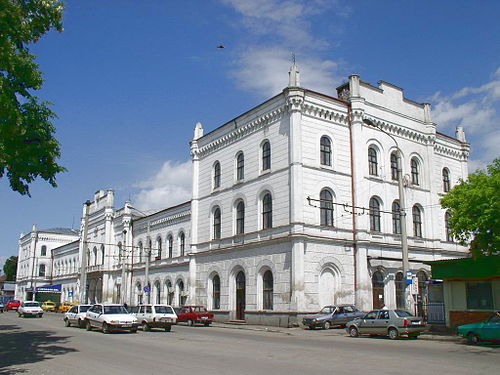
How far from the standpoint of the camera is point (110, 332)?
25.9m

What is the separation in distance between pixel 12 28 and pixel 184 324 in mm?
26914

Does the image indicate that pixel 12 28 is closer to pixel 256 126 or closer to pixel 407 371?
pixel 407 371

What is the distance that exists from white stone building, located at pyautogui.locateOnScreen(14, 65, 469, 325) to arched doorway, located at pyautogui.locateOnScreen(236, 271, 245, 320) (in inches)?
2.9

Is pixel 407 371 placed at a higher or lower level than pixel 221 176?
lower

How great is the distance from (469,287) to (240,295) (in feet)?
54.4

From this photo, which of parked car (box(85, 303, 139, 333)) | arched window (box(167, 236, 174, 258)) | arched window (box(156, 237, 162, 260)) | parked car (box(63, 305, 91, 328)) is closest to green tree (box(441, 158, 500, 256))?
parked car (box(85, 303, 139, 333))

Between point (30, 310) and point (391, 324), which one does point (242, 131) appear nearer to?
point (391, 324)

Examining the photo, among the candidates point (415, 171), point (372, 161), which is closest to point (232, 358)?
point (372, 161)

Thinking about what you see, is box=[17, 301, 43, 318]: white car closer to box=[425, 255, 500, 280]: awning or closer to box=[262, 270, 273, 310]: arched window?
box=[262, 270, 273, 310]: arched window

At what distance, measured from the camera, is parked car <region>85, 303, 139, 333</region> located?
2495 centimetres

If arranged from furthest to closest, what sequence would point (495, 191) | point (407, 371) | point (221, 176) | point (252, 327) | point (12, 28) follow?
point (221, 176) < point (252, 327) < point (495, 191) < point (12, 28) < point (407, 371)

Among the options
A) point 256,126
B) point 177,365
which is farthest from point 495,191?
point 256,126

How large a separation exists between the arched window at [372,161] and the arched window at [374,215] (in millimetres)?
2088

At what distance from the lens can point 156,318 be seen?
90.0 ft
